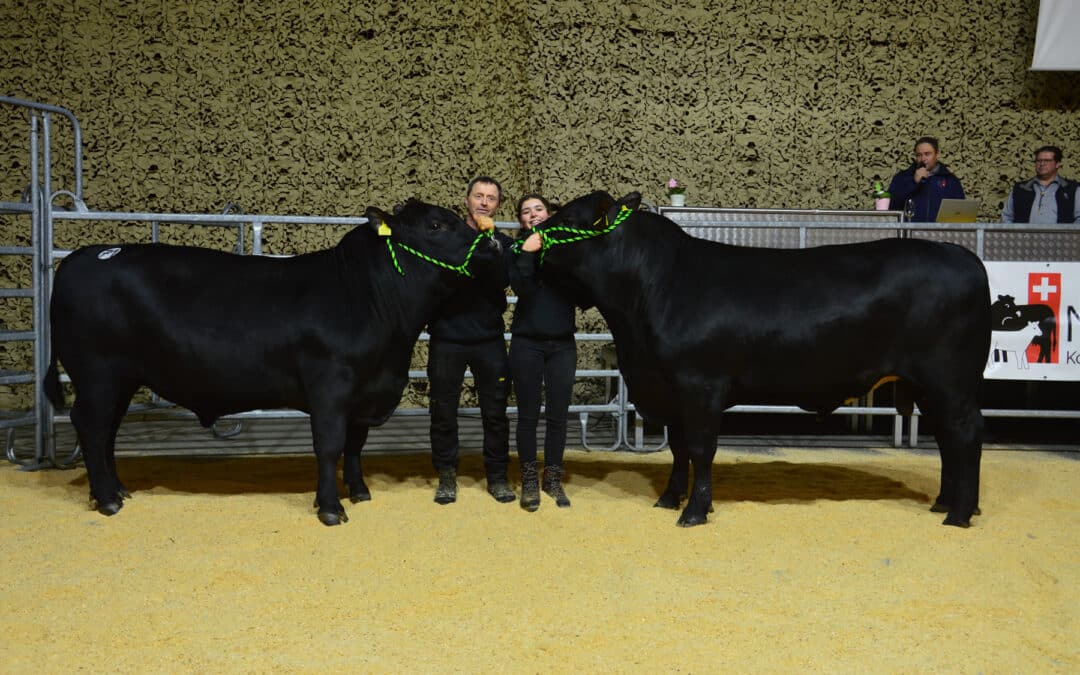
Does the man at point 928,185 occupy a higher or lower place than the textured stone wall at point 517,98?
lower

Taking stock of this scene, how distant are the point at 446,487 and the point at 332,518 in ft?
2.08

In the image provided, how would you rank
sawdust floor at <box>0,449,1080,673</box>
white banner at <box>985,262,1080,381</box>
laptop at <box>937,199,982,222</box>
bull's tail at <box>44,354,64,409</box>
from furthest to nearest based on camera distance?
laptop at <box>937,199,982,222</box> < white banner at <box>985,262,1080,381</box> < bull's tail at <box>44,354,64,409</box> < sawdust floor at <box>0,449,1080,673</box>

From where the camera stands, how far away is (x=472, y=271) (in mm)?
4027

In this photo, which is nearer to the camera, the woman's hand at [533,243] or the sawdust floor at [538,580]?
the sawdust floor at [538,580]

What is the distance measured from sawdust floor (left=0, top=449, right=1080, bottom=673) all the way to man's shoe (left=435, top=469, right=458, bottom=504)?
5cm

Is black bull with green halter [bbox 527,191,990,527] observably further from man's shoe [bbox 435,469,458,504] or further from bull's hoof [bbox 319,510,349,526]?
bull's hoof [bbox 319,510,349,526]

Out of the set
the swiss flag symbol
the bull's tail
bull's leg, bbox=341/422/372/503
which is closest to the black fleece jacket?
bull's leg, bbox=341/422/372/503

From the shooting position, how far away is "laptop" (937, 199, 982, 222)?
20.1ft

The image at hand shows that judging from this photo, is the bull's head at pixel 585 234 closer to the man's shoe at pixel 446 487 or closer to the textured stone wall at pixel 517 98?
the man's shoe at pixel 446 487

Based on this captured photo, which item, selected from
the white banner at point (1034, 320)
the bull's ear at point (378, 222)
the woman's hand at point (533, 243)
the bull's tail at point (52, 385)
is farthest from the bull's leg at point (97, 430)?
the white banner at point (1034, 320)

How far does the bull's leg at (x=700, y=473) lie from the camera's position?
12.6ft

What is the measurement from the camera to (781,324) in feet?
12.7

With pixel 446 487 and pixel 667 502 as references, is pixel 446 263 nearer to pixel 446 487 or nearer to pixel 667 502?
pixel 446 487

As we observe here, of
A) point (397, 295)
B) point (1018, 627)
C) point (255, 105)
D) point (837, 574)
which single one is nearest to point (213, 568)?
point (397, 295)
